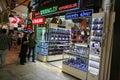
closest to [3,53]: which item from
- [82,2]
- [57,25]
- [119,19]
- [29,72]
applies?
[29,72]

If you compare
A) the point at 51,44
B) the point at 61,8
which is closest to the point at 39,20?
the point at 51,44

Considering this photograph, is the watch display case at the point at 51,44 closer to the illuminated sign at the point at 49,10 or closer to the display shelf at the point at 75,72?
the illuminated sign at the point at 49,10

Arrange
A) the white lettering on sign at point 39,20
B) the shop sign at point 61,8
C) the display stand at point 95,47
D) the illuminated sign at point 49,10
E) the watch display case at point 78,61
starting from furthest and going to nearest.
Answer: the white lettering on sign at point 39,20 → the illuminated sign at point 49,10 → the watch display case at point 78,61 → the shop sign at point 61,8 → the display stand at point 95,47

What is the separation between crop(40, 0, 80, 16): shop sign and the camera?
4746mm

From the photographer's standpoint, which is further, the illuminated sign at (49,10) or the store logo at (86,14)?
the illuminated sign at (49,10)

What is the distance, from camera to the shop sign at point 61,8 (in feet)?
15.6

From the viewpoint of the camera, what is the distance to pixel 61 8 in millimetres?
5328

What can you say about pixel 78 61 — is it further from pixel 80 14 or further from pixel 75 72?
pixel 80 14

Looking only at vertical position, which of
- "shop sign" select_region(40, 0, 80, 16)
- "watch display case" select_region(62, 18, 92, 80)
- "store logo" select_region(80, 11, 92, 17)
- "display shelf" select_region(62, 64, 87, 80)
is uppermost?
"shop sign" select_region(40, 0, 80, 16)

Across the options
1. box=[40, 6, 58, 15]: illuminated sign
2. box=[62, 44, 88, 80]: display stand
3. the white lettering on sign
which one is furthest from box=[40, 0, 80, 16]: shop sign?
box=[62, 44, 88, 80]: display stand

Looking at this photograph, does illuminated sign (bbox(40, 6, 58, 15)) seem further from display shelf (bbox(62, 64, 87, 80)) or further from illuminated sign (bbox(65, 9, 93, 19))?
display shelf (bbox(62, 64, 87, 80))

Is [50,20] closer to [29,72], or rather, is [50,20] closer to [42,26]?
[42,26]

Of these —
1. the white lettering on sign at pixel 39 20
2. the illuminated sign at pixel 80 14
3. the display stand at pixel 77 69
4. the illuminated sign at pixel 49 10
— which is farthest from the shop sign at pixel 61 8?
the display stand at pixel 77 69

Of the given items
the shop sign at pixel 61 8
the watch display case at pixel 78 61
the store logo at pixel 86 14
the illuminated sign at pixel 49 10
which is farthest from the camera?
the illuminated sign at pixel 49 10
